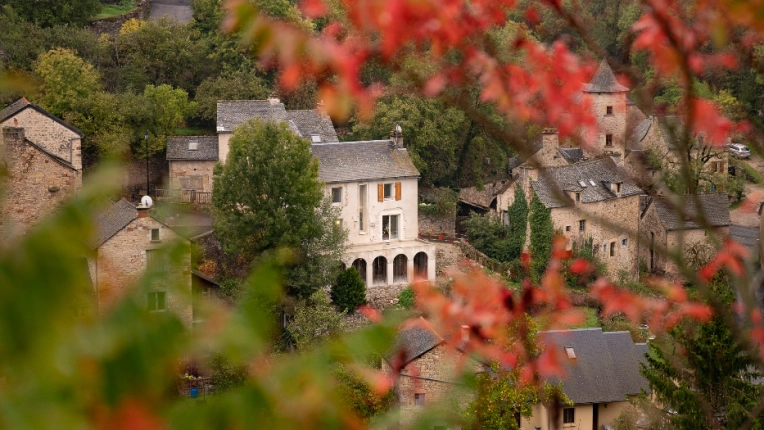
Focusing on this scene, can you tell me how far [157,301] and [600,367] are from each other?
22.1m

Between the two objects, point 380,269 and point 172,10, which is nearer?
point 380,269

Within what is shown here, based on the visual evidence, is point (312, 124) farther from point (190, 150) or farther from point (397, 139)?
point (190, 150)

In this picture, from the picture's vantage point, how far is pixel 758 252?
19.1 ft

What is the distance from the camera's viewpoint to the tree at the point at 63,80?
38.9 meters

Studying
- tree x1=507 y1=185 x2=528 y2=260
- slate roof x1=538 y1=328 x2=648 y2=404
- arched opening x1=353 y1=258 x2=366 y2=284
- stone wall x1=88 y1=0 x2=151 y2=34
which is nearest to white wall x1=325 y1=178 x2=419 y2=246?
arched opening x1=353 y1=258 x2=366 y2=284

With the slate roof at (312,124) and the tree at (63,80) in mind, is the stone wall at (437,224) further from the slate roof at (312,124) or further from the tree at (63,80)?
the tree at (63,80)

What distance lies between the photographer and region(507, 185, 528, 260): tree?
36.8m

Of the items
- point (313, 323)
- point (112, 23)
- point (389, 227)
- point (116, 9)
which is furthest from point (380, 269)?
point (116, 9)

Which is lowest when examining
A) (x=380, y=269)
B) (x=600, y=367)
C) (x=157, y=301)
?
(x=600, y=367)

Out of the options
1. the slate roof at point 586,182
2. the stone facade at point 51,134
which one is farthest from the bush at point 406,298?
the stone facade at point 51,134

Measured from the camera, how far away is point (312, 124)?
40.3m

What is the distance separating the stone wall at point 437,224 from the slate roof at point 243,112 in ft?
21.6

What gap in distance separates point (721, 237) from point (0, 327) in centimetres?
469

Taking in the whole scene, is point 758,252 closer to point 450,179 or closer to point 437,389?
point 437,389
